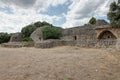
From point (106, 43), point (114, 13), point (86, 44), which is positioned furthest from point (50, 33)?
point (106, 43)

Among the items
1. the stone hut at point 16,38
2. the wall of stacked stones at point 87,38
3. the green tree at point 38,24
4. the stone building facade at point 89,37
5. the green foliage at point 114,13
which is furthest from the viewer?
the green tree at point 38,24

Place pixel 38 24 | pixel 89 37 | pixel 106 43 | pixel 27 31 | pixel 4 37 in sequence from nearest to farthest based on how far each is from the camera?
pixel 106 43 → pixel 89 37 → pixel 27 31 → pixel 4 37 → pixel 38 24

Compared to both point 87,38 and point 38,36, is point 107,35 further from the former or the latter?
point 38,36

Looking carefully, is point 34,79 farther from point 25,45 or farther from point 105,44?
point 25,45

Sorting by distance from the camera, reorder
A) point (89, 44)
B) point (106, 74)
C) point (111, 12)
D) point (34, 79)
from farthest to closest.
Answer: point (111, 12) < point (89, 44) < point (106, 74) < point (34, 79)

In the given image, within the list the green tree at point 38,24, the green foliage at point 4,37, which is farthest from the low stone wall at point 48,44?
the green tree at point 38,24

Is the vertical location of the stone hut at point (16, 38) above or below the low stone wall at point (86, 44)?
above

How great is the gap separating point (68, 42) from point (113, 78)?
14148 millimetres

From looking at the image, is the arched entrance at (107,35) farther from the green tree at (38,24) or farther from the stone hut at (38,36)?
the green tree at (38,24)

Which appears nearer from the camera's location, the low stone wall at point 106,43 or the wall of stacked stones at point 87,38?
the low stone wall at point 106,43

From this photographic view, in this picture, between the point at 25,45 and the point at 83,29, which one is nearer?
the point at 25,45

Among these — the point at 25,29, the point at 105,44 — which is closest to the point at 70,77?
the point at 105,44

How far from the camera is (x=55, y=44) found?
63.8ft

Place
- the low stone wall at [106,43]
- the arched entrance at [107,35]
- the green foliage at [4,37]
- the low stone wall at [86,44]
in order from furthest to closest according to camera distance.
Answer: the green foliage at [4,37]
the arched entrance at [107,35]
the low stone wall at [86,44]
the low stone wall at [106,43]
